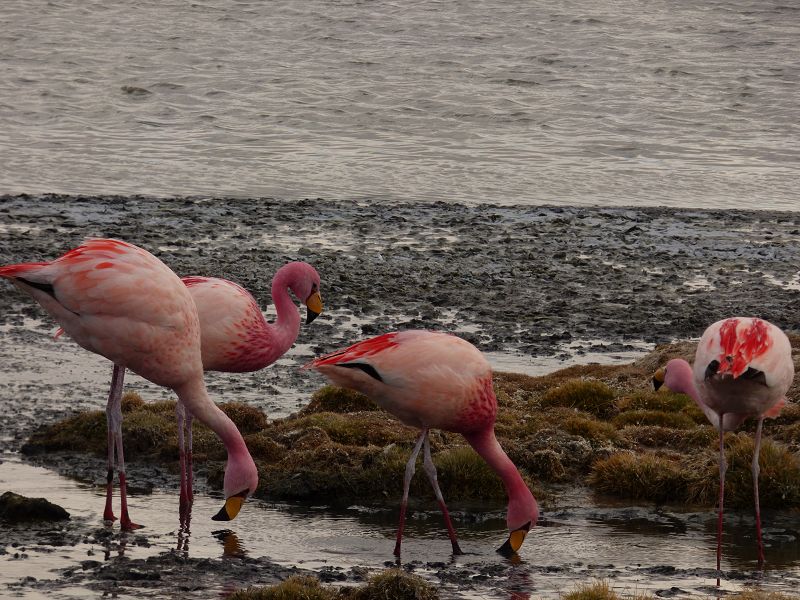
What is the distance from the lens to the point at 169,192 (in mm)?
23719

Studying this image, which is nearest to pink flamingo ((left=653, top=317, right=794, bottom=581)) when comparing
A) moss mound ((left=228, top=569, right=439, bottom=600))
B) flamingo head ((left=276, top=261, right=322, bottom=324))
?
moss mound ((left=228, top=569, right=439, bottom=600))

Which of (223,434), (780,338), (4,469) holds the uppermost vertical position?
(780,338)

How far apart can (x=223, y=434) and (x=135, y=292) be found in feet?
3.65

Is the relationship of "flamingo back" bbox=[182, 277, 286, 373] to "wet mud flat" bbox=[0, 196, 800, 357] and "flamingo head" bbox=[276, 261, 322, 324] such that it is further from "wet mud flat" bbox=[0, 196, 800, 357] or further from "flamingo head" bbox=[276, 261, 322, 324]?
"wet mud flat" bbox=[0, 196, 800, 357]

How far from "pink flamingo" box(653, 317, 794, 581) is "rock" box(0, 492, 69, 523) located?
14.3 feet

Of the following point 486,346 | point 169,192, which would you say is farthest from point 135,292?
point 169,192

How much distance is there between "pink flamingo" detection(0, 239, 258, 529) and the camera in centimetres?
902

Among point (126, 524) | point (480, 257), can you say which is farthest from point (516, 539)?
point (480, 257)

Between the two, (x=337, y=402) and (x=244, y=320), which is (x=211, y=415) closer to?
(x=244, y=320)

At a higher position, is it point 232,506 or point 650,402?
point 232,506

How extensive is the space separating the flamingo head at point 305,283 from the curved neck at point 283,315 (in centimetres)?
5

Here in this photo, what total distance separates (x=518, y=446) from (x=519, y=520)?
212 centimetres

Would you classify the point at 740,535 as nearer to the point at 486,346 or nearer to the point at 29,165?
the point at 486,346

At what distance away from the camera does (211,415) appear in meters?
9.04
